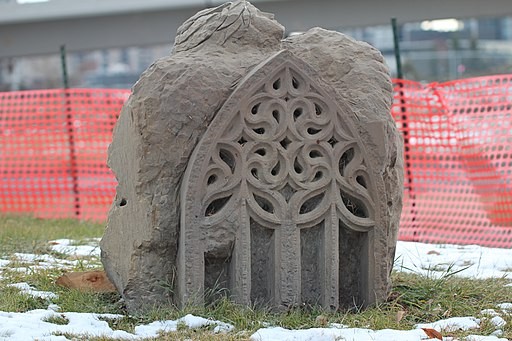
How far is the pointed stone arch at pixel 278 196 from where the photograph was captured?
5094 millimetres

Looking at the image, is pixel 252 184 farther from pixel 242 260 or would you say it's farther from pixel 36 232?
pixel 36 232

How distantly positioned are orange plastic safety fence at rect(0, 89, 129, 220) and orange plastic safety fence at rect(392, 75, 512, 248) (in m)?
3.29

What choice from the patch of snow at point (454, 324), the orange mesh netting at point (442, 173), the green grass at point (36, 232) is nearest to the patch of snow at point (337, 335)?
the patch of snow at point (454, 324)

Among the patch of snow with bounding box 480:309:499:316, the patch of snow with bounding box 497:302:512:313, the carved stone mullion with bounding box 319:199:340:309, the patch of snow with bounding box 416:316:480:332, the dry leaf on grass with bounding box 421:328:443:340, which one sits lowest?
the patch of snow with bounding box 497:302:512:313

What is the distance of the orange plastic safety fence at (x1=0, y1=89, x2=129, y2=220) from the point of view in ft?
34.4

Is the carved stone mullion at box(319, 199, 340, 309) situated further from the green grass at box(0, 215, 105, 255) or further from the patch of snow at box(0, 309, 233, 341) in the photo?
the green grass at box(0, 215, 105, 255)

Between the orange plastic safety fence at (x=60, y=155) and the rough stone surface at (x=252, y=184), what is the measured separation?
5.10 meters

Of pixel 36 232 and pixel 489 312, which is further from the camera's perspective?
pixel 36 232

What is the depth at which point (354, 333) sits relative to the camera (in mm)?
4730

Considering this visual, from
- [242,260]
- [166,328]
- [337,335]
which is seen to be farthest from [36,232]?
[337,335]

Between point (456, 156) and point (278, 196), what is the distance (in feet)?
15.8

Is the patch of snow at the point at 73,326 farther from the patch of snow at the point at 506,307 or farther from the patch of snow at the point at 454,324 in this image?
the patch of snow at the point at 506,307

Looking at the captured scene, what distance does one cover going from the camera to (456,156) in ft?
31.5

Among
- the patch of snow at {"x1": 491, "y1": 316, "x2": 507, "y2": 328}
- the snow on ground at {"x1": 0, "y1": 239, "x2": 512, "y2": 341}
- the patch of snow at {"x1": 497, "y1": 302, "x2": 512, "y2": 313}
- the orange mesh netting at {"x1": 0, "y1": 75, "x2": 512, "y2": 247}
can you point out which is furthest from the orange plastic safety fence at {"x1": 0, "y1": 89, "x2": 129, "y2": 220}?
the patch of snow at {"x1": 491, "y1": 316, "x2": 507, "y2": 328}
